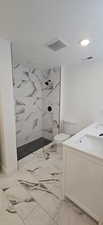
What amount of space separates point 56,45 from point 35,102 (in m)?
1.69

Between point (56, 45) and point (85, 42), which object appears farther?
point (56, 45)

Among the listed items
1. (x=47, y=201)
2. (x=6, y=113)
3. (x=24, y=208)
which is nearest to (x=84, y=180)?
(x=47, y=201)

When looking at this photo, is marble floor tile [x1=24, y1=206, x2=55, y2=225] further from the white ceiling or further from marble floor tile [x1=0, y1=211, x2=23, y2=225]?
the white ceiling

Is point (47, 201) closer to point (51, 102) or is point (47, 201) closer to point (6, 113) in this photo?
point (6, 113)

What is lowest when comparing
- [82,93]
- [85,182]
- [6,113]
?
[85,182]

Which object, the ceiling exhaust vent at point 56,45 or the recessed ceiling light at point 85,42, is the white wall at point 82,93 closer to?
the recessed ceiling light at point 85,42

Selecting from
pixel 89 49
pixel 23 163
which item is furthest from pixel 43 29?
pixel 23 163

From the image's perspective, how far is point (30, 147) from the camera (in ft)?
9.75

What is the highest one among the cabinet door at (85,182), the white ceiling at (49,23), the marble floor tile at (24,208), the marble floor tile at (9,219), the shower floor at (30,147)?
the white ceiling at (49,23)

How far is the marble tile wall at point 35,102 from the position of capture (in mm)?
2891

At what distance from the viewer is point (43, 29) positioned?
4.58 ft

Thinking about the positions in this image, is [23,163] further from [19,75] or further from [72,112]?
[19,75]

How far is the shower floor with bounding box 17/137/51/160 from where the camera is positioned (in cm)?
263

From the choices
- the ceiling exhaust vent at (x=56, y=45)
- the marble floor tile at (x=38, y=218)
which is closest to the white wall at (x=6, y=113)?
the ceiling exhaust vent at (x=56, y=45)
